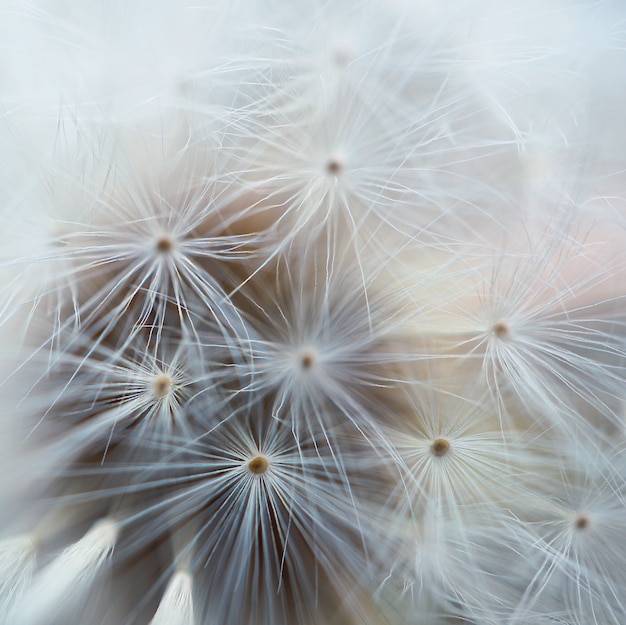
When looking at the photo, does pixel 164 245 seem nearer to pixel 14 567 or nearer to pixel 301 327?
pixel 301 327

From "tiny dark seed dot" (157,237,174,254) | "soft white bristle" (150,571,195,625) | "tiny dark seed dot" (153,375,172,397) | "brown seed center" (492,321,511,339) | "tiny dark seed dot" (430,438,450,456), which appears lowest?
"soft white bristle" (150,571,195,625)

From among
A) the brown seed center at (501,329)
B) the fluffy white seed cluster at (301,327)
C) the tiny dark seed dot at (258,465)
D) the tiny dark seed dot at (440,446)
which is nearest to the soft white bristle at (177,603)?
the fluffy white seed cluster at (301,327)

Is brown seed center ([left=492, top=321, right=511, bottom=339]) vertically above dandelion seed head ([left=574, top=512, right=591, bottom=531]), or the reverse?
brown seed center ([left=492, top=321, right=511, bottom=339])

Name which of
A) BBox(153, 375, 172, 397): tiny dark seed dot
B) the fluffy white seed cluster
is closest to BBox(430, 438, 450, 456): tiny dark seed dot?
the fluffy white seed cluster

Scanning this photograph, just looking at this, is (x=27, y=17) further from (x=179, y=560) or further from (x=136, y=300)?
(x=179, y=560)

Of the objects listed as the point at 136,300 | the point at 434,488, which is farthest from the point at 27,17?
the point at 434,488

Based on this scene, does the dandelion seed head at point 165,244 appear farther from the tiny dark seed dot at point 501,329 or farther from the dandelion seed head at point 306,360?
the tiny dark seed dot at point 501,329

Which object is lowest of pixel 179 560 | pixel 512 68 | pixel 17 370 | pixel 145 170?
pixel 179 560

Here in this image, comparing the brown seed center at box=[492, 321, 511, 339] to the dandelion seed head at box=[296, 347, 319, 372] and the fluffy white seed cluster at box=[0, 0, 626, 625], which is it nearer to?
the fluffy white seed cluster at box=[0, 0, 626, 625]
